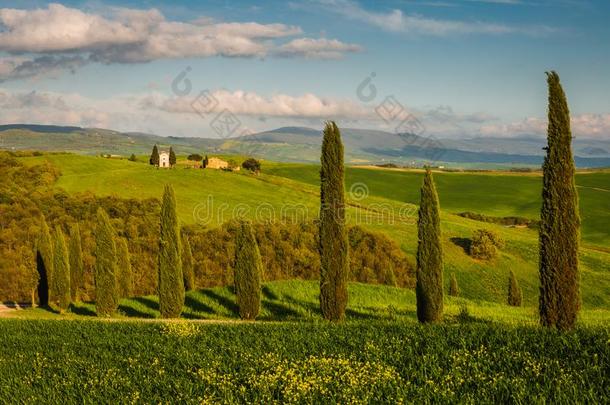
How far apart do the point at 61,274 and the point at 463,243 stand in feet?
162

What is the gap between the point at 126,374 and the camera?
14.2m

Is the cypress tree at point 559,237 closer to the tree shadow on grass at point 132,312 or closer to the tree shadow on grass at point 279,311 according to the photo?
the tree shadow on grass at point 279,311

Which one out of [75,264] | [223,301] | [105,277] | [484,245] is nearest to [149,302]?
[105,277]

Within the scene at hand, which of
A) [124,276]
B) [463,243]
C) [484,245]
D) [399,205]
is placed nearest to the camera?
[124,276]

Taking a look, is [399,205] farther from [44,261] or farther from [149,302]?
[44,261]

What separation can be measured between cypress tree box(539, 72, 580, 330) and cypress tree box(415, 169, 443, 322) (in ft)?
19.9

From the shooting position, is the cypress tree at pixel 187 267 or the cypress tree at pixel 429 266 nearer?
the cypress tree at pixel 429 266

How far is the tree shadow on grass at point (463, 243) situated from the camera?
6975cm

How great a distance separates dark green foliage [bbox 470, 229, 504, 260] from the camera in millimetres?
67812

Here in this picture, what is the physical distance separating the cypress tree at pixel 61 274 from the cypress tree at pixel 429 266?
28281mm

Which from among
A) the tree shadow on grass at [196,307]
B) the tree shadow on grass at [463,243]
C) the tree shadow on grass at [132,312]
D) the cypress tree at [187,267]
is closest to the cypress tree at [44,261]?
the tree shadow on grass at [132,312]

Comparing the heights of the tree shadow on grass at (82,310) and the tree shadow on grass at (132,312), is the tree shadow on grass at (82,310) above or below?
below

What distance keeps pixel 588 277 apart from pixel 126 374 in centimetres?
6150

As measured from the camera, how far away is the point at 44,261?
47156 mm
